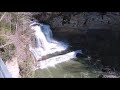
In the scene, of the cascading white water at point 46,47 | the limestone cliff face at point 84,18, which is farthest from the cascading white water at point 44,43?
the limestone cliff face at point 84,18

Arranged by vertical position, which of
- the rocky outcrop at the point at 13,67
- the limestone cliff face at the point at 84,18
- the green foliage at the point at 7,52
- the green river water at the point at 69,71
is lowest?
the green river water at the point at 69,71

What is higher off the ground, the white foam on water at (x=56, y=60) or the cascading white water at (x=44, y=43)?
the cascading white water at (x=44, y=43)

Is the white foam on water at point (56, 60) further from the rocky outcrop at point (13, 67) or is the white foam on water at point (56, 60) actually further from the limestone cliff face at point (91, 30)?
the rocky outcrop at point (13, 67)

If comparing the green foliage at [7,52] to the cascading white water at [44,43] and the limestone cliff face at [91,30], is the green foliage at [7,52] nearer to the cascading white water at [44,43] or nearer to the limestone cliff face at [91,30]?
the cascading white water at [44,43]

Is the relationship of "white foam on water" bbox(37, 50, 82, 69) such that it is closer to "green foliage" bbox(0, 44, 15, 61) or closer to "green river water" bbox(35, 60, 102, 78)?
"green river water" bbox(35, 60, 102, 78)

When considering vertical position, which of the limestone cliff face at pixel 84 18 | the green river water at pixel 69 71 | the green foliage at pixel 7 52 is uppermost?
the limestone cliff face at pixel 84 18

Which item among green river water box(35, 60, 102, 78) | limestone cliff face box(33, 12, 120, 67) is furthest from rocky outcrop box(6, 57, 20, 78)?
limestone cliff face box(33, 12, 120, 67)

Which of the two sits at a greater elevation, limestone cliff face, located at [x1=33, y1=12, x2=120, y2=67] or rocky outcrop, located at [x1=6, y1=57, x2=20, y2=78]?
limestone cliff face, located at [x1=33, y1=12, x2=120, y2=67]

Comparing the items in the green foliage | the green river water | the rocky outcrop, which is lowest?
the green river water
